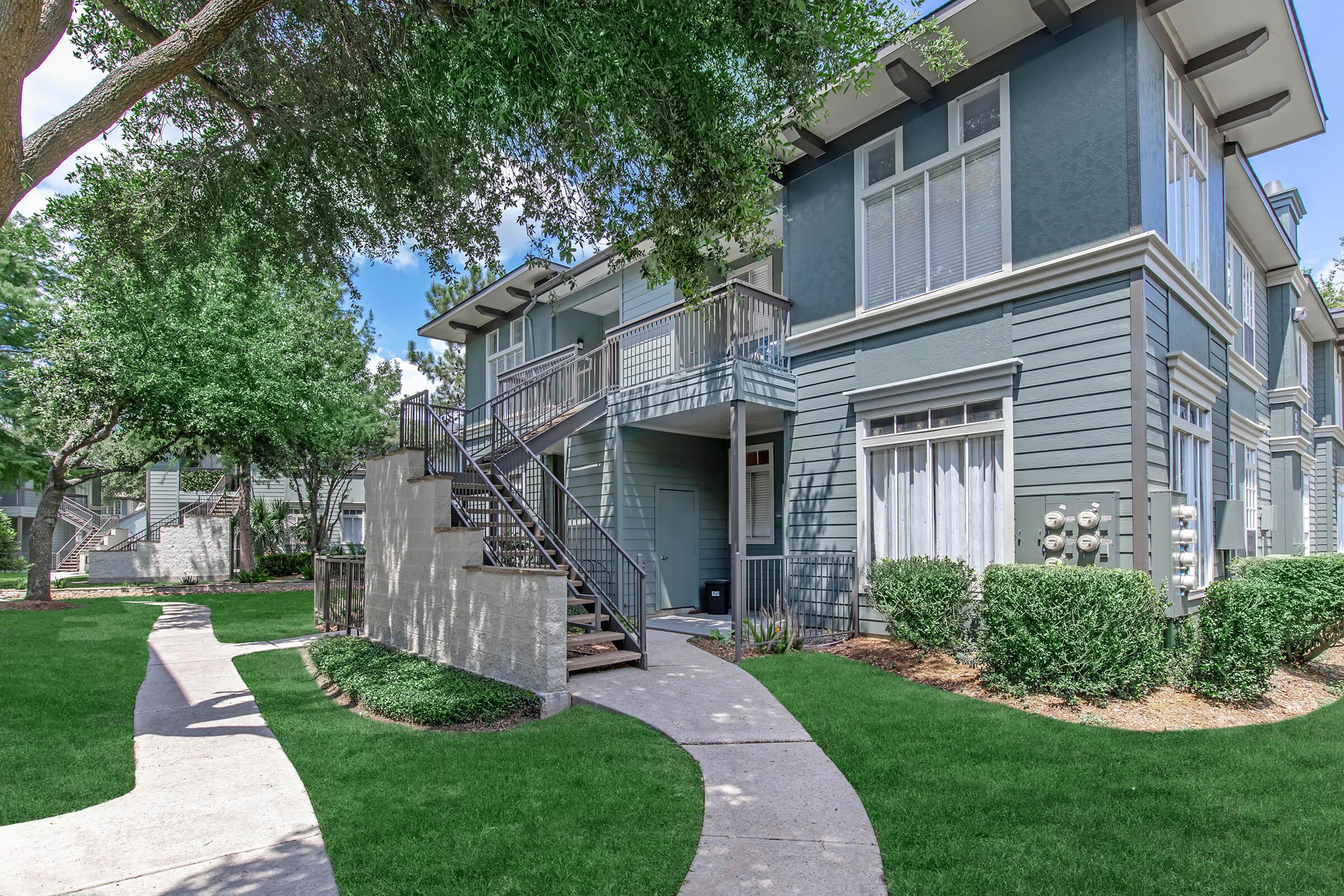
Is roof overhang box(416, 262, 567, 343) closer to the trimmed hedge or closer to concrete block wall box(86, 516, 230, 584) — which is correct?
the trimmed hedge

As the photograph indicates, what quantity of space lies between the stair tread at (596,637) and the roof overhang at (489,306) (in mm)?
9668

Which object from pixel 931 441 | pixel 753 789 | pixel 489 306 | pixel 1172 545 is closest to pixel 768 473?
Result: pixel 931 441

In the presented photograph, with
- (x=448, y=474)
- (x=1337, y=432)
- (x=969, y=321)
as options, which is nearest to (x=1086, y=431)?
(x=969, y=321)

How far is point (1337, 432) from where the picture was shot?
1730 cm

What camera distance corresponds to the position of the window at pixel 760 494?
12.4 metres

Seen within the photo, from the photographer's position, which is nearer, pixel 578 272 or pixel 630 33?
pixel 630 33

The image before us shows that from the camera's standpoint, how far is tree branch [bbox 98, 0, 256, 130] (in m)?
6.14

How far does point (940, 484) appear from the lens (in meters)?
9.05

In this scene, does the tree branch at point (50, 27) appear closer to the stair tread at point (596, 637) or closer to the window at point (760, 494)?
the stair tread at point (596, 637)

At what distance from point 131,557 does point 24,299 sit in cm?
893

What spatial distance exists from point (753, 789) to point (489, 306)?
16210 mm

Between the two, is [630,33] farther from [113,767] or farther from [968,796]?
[113,767]

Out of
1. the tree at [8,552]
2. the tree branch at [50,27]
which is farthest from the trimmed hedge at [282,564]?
the tree branch at [50,27]

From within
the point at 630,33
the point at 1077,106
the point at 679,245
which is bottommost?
the point at 679,245
